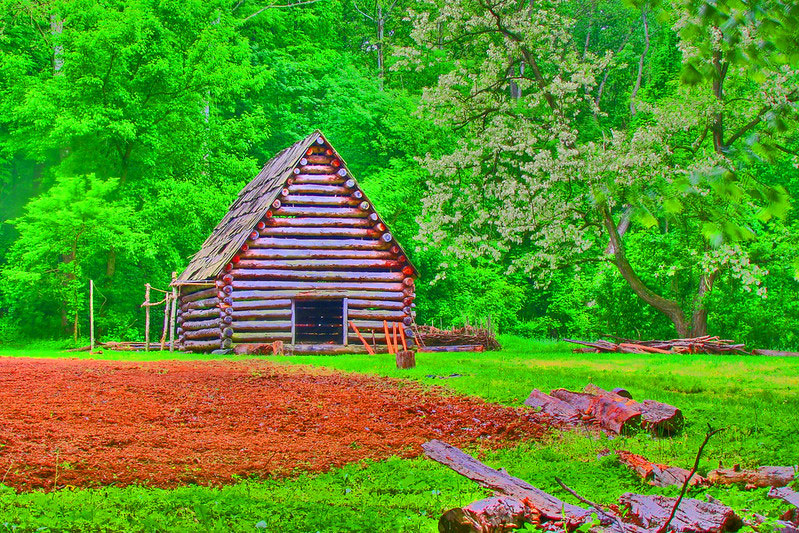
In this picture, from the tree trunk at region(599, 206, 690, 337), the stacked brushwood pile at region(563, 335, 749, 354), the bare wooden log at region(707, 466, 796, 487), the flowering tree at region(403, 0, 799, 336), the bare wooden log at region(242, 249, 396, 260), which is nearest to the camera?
the bare wooden log at region(707, 466, 796, 487)

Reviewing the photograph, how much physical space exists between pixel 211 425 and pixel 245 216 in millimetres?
18265

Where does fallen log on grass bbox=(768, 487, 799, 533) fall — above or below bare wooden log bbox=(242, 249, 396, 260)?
below

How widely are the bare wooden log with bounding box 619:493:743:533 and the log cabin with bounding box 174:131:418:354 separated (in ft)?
60.4

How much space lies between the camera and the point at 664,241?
29000 millimetres

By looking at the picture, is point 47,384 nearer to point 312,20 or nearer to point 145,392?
point 145,392

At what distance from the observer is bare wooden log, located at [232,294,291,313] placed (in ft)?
79.0

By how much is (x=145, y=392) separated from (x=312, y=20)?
38.0 m

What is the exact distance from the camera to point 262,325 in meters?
24.2

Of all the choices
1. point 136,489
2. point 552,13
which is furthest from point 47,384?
point 552,13

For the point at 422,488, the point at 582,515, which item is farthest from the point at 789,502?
the point at 422,488

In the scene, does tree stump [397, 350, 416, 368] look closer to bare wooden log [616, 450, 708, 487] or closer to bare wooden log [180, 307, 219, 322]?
bare wooden log [180, 307, 219, 322]

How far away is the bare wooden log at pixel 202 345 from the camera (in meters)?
24.8

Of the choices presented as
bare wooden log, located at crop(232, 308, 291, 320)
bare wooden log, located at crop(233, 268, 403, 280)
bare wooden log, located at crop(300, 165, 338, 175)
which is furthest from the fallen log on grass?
bare wooden log, located at crop(300, 165, 338, 175)

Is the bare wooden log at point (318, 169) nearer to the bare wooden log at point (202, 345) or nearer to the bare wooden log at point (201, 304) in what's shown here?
the bare wooden log at point (201, 304)
